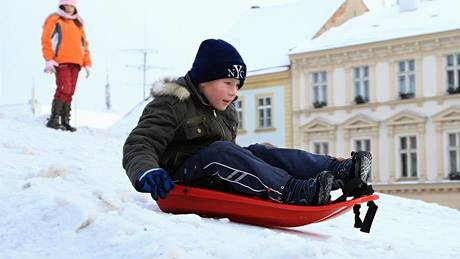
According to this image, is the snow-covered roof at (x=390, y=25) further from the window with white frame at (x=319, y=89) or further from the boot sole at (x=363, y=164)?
the boot sole at (x=363, y=164)

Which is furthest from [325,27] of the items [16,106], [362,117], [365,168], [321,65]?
[365,168]

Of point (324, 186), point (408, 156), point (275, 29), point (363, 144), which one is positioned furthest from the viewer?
point (275, 29)

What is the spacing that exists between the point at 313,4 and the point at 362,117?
7123mm

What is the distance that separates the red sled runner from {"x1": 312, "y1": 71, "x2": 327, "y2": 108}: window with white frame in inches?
1080

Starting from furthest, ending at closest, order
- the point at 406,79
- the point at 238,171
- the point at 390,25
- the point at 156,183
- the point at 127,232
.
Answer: the point at 390,25 → the point at 406,79 → the point at 238,171 → the point at 156,183 → the point at 127,232

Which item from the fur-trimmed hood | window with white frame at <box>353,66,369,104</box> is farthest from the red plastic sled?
window with white frame at <box>353,66,369,104</box>

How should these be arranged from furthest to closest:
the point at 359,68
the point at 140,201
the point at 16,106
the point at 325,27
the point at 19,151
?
the point at 16,106, the point at 325,27, the point at 359,68, the point at 19,151, the point at 140,201

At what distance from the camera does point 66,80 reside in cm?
975

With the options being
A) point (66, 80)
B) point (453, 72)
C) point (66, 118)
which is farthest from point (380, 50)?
point (66, 80)

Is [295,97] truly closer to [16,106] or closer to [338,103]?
[338,103]

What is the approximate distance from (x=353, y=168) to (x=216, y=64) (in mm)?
932

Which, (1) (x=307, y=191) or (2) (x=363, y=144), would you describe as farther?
(2) (x=363, y=144)

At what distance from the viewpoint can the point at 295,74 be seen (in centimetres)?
3181

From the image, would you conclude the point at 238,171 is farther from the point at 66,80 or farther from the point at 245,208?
the point at 66,80
